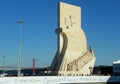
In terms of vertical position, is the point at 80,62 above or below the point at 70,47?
below

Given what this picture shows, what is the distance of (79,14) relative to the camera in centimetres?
6344

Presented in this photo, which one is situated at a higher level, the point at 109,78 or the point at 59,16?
the point at 59,16

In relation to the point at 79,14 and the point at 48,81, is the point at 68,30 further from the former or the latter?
the point at 48,81

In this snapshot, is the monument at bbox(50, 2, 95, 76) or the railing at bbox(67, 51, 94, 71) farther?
the railing at bbox(67, 51, 94, 71)

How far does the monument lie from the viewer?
2359 inches

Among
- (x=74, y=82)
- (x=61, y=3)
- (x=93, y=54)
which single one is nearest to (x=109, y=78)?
(x=74, y=82)

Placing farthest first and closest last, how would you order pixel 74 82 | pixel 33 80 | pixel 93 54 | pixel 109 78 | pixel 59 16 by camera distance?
pixel 93 54 → pixel 59 16 → pixel 109 78 → pixel 74 82 → pixel 33 80

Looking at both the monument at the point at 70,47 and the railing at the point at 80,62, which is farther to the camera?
the railing at the point at 80,62

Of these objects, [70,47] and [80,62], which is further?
[80,62]

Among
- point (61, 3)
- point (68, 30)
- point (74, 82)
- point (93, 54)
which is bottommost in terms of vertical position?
point (74, 82)

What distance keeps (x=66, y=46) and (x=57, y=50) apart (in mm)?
2344

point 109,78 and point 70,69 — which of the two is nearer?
point 109,78

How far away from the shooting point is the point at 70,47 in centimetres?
6097

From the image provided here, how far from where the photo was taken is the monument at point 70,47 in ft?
197
